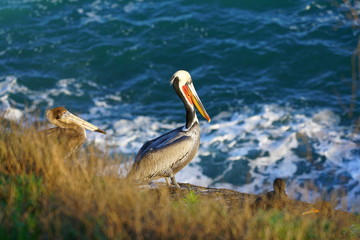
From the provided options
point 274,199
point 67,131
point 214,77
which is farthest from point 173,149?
point 214,77

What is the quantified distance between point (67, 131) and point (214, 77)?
8398 millimetres

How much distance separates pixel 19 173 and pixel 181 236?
2.48m

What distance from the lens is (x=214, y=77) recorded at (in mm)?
15586

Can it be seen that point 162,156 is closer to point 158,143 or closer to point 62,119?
point 158,143

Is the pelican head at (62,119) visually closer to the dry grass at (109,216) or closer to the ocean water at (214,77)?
the dry grass at (109,216)

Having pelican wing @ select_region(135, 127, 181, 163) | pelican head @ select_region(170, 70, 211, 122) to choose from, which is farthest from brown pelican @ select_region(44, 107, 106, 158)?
pelican head @ select_region(170, 70, 211, 122)

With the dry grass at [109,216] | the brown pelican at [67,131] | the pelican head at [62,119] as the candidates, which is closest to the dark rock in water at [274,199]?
the dry grass at [109,216]

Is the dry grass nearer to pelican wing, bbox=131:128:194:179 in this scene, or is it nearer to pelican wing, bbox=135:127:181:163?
pelican wing, bbox=131:128:194:179

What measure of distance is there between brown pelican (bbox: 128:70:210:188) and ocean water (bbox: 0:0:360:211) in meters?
3.69

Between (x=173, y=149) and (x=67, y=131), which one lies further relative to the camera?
(x=67, y=131)

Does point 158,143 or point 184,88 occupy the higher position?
point 184,88

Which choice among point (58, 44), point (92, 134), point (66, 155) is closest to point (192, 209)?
point (66, 155)

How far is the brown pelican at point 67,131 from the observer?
7.59 meters

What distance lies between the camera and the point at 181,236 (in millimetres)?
4312
